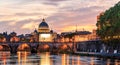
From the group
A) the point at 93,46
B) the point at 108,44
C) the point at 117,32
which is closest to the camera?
the point at 117,32

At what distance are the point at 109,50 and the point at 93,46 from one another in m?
50.5

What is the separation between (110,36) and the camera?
131 m

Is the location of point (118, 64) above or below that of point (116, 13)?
below

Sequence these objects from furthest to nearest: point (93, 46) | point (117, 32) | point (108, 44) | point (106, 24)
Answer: point (93, 46)
point (108, 44)
point (106, 24)
point (117, 32)

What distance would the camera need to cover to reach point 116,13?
12550cm

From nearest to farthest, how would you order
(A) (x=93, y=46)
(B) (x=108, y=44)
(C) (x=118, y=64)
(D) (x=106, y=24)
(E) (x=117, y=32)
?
(C) (x=118, y=64)
(E) (x=117, y=32)
(D) (x=106, y=24)
(B) (x=108, y=44)
(A) (x=93, y=46)

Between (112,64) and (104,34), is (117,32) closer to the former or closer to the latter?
(104,34)

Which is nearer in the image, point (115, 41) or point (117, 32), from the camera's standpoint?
point (117, 32)

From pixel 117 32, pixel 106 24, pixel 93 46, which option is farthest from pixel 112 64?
pixel 93 46

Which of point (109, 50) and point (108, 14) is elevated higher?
point (108, 14)

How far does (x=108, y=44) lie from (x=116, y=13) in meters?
22.3

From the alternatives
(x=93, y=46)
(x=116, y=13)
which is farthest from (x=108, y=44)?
(x=93, y=46)

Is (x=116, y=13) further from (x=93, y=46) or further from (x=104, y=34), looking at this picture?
(x=93, y=46)

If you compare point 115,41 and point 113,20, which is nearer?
point 113,20
